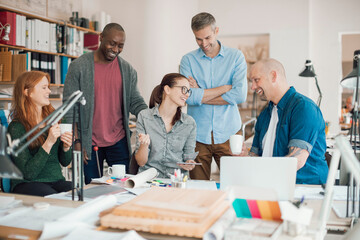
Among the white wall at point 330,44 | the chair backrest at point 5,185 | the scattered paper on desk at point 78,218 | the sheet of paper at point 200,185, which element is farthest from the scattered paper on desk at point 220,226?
the white wall at point 330,44

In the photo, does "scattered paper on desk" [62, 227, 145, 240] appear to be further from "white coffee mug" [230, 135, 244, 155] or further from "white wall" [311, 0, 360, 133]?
"white wall" [311, 0, 360, 133]

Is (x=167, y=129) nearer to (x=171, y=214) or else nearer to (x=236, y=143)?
(x=236, y=143)

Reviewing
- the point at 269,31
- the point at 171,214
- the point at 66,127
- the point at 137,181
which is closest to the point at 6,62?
the point at 66,127

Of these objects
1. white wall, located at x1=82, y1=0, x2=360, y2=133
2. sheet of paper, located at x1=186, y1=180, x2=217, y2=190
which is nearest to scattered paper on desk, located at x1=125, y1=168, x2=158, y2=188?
sheet of paper, located at x1=186, y1=180, x2=217, y2=190

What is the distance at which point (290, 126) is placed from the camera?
7.54 ft

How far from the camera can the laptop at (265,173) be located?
5.18ft

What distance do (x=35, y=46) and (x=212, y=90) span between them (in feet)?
8.88

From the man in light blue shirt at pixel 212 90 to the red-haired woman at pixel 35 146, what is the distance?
95 centimetres

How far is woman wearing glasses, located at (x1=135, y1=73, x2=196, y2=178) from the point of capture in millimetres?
2525

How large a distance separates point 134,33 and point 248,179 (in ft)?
16.2

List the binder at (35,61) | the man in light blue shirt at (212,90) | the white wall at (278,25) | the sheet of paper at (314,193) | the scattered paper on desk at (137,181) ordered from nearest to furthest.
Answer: the sheet of paper at (314,193) < the scattered paper on desk at (137,181) < the man in light blue shirt at (212,90) < the binder at (35,61) < the white wall at (278,25)

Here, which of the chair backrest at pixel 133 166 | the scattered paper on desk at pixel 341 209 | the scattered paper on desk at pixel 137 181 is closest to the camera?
the scattered paper on desk at pixel 341 209

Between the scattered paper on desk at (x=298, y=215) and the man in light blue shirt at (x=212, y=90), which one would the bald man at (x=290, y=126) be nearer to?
the man in light blue shirt at (x=212, y=90)

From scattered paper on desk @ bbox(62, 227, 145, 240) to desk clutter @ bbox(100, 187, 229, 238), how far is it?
4cm
